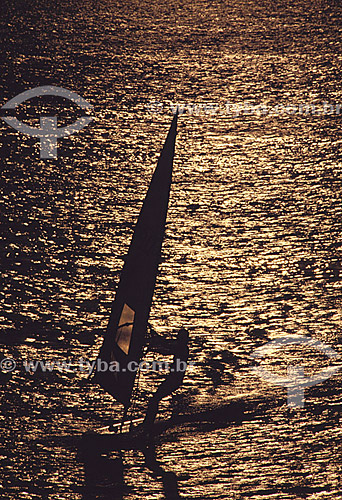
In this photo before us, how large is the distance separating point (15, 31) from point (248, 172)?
8.65 m

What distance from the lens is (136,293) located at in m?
9.05

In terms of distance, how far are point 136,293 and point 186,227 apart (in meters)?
4.71

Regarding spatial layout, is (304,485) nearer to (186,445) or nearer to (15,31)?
(186,445)

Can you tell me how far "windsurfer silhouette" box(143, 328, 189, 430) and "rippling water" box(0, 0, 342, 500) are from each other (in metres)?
0.57

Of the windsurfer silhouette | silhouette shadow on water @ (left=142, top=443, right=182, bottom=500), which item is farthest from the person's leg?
silhouette shadow on water @ (left=142, top=443, right=182, bottom=500)

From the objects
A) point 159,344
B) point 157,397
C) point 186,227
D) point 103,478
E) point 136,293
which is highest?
point 186,227

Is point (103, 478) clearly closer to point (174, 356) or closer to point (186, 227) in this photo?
point (174, 356)

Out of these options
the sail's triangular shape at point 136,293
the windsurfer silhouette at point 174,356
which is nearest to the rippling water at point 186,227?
the windsurfer silhouette at point 174,356

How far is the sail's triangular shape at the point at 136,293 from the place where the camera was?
29.6ft

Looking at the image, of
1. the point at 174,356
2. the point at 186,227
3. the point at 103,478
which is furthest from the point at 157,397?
the point at 186,227

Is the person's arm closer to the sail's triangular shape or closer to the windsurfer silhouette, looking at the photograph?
the windsurfer silhouette

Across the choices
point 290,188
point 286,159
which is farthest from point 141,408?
point 286,159

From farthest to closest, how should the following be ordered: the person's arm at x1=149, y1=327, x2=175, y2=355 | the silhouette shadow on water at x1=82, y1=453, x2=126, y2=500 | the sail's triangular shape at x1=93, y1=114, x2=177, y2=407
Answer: the sail's triangular shape at x1=93, y1=114, x2=177, y2=407
the person's arm at x1=149, y1=327, x2=175, y2=355
the silhouette shadow on water at x1=82, y1=453, x2=126, y2=500

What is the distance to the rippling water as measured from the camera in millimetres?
9188
